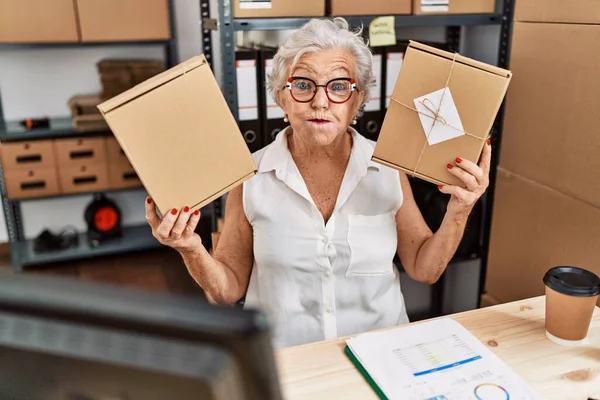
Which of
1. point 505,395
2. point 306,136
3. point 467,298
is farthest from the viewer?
point 467,298

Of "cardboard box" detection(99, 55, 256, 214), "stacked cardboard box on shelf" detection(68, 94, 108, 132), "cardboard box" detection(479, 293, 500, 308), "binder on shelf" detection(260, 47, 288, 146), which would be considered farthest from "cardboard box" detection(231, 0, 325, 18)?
"stacked cardboard box on shelf" detection(68, 94, 108, 132)

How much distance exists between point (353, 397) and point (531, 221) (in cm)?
108

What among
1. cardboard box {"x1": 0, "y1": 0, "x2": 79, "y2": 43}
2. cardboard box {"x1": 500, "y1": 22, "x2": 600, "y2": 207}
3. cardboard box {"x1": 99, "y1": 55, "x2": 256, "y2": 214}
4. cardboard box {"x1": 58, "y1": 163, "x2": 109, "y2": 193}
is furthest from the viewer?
cardboard box {"x1": 58, "y1": 163, "x2": 109, "y2": 193}

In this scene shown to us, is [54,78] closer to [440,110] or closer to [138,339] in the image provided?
[440,110]

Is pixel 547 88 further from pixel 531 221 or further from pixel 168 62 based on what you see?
pixel 168 62

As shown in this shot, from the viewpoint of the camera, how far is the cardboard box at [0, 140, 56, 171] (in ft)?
9.05

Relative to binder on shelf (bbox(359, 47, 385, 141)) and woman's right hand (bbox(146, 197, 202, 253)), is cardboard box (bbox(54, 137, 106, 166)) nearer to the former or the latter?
binder on shelf (bbox(359, 47, 385, 141))

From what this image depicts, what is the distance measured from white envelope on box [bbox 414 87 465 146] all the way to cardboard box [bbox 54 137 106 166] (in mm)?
2195

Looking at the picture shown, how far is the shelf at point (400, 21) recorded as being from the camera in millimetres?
1611

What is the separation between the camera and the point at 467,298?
2.39m

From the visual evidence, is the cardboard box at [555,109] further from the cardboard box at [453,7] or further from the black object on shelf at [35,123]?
the black object on shelf at [35,123]

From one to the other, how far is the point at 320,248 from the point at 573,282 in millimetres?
545

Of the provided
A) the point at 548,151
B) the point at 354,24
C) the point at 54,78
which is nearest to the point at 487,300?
the point at 548,151

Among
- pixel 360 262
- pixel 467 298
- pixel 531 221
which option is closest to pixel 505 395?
pixel 360 262
